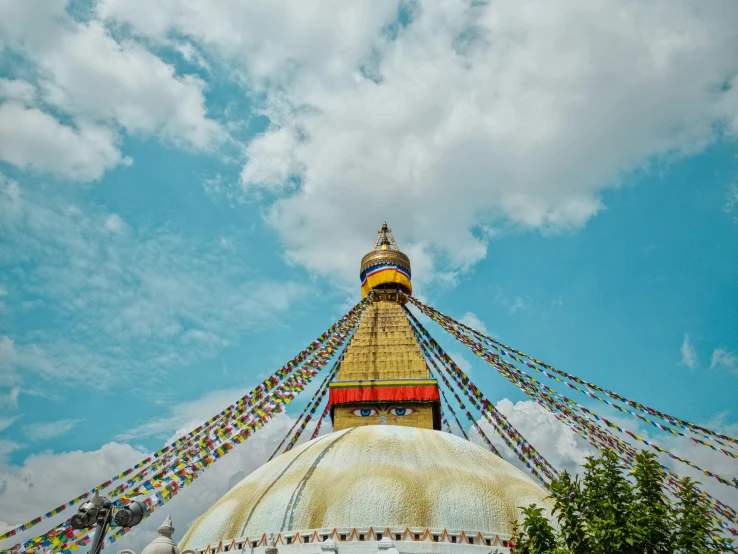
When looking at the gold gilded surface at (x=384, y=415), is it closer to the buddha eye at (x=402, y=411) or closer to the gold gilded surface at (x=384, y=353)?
the buddha eye at (x=402, y=411)

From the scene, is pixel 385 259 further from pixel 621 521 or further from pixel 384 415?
pixel 621 521

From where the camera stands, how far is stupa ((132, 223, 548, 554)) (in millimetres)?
11391

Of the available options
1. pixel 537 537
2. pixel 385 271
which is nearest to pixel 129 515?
pixel 537 537

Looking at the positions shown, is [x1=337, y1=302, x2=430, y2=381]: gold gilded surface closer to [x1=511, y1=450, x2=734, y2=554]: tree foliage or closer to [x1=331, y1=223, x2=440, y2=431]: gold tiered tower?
[x1=331, y1=223, x2=440, y2=431]: gold tiered tower

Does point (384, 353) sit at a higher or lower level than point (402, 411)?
higher

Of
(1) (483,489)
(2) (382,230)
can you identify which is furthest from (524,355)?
(2) (382,230)

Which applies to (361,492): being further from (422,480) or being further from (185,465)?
(185,465)

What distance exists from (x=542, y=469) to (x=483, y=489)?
5.44 metres

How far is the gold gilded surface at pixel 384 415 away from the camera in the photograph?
1847 cm

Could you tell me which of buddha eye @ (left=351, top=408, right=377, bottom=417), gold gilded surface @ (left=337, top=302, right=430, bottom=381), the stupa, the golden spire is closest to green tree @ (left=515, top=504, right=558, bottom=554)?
the stupa

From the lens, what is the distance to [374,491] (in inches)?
471

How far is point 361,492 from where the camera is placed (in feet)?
39.3

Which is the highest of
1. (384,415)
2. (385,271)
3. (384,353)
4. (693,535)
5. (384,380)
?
(385,271)

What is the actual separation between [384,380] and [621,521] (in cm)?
1125
